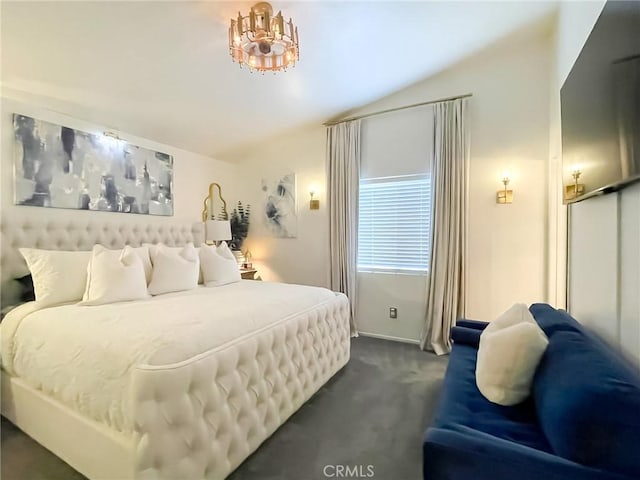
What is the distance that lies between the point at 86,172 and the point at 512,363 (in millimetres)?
3825

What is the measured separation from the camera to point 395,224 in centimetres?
385

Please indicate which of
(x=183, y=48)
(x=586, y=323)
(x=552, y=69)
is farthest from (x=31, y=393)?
(x=552, y=69)

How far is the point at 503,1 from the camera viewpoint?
2.48 m

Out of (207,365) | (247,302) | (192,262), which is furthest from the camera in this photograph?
(192,262)

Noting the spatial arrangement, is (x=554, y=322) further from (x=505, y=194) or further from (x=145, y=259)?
(x=145, y=259)

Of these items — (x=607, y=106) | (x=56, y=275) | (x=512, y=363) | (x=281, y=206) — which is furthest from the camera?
(x=281, y=206)

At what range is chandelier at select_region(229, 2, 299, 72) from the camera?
199cm

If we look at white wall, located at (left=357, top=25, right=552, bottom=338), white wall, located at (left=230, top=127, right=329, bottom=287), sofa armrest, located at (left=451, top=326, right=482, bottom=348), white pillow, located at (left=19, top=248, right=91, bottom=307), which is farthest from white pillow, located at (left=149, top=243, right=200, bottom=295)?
white wall, located at (left=357, top=25, right=552, bottom=338)

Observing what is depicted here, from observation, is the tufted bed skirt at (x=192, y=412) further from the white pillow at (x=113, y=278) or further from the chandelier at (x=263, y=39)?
the chandelier at (x=263, y=39)

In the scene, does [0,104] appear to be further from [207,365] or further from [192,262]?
[207,365]

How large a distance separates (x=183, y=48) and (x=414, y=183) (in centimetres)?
276

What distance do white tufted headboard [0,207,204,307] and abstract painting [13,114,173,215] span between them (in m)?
0.11

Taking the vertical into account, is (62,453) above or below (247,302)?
below

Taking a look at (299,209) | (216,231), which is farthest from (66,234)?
(299,209)
